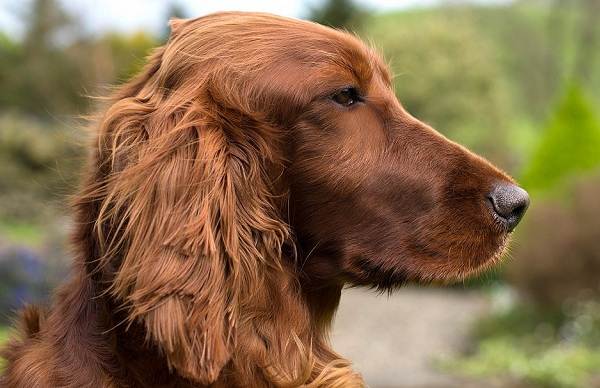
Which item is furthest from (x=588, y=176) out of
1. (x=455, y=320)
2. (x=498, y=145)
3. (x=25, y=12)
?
(x=25, y=12)

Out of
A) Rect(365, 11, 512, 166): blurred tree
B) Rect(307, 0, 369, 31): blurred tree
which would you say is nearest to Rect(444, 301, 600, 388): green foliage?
Rect(365, 11, 512, 166): blurred tree

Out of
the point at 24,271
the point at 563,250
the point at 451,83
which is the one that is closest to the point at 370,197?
the point at 24,271

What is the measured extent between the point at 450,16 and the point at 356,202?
35870 mm

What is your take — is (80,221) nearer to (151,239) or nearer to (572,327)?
(151,239)

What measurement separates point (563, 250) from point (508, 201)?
8.91 metres

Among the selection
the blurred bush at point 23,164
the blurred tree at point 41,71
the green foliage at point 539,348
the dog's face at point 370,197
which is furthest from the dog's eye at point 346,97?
the blurred tree at point 41,71

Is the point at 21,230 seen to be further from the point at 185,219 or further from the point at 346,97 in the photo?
the point at 185,219

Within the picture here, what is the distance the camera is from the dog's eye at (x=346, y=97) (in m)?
2.61

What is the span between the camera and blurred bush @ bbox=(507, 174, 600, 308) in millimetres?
10977

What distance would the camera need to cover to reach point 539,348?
34.4ft

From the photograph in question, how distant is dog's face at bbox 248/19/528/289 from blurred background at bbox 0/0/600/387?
54 cm

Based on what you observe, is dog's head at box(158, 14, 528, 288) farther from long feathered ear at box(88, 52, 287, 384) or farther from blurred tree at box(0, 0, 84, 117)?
blurred tree at box(0, 0, 84, 117)

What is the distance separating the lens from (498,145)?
2353cm

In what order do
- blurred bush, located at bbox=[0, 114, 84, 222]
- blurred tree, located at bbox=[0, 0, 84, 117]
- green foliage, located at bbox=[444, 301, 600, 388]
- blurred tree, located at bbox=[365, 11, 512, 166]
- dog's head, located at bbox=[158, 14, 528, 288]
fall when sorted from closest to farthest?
dog's head, located at bbox=[158, 14, 528, 288], green foliage, located at bbox=[444, 301, 600, 388], blurred bush, located at bbox=[0, 114, 84, 222], blurred tree, located at bbox=[365, 11, 512, 166], blurred tree, located at bbox=[0, 0, 84, 117]
